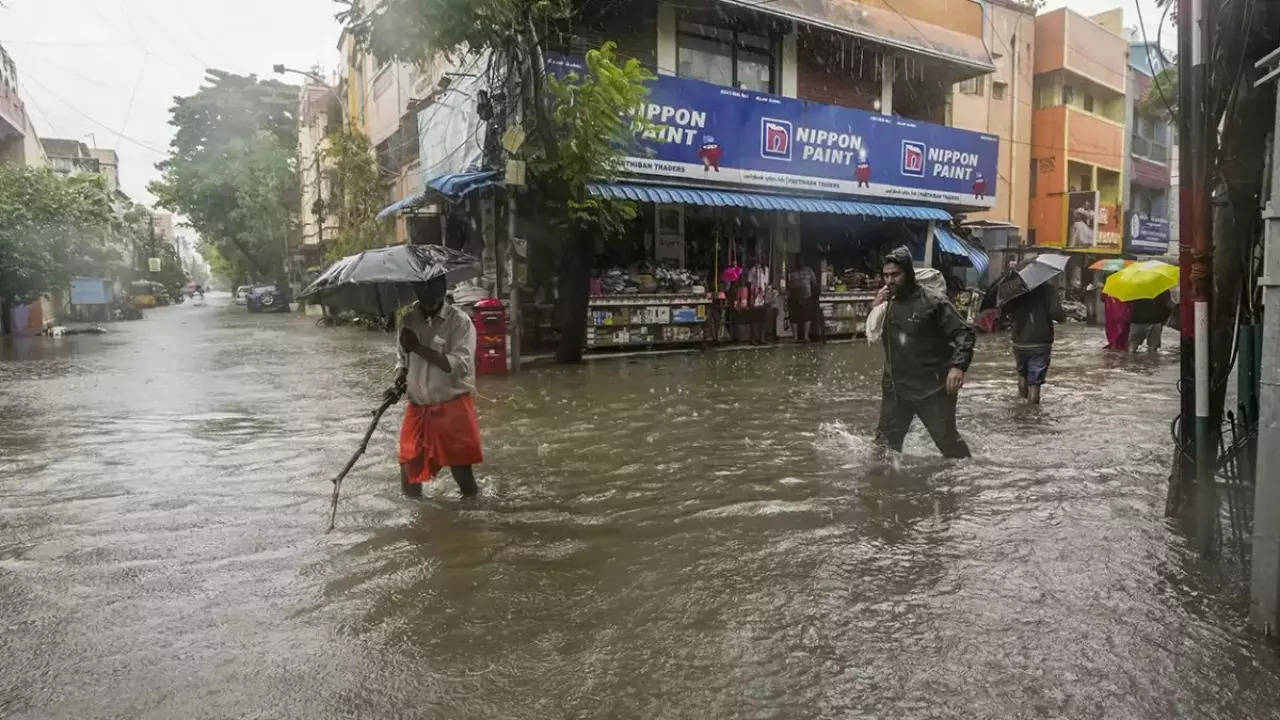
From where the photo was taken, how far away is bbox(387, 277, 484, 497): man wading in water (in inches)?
197

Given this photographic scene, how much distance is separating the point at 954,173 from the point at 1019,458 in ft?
44.0

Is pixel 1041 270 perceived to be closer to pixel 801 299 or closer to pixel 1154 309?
pixel 1154 309

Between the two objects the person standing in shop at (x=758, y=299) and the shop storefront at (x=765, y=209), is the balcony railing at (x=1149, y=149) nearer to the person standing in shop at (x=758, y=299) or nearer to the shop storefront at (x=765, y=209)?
the shop storefront at (x=765, y=209)

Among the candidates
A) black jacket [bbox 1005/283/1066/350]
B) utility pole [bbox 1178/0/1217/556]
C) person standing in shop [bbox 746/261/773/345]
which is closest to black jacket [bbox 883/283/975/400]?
utility pole [bbox 1178/0/1217/556]

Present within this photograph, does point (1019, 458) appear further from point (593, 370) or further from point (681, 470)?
point (593, 370)

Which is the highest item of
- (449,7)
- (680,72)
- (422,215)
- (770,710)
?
(680,72)

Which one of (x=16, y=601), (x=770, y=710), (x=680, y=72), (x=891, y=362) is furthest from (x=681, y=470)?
(x=680, y=72)

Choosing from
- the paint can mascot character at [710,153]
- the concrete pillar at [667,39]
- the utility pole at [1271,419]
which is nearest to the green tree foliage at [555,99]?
the paint can mascot character at [710,153]

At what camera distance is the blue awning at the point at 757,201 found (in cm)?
1332

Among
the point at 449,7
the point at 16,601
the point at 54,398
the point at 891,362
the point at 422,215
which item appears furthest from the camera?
the point at 422,215

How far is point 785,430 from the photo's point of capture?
806cm

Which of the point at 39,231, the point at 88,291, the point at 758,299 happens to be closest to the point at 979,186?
the point at 758,299

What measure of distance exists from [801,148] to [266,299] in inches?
1324

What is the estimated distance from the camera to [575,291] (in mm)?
13297
